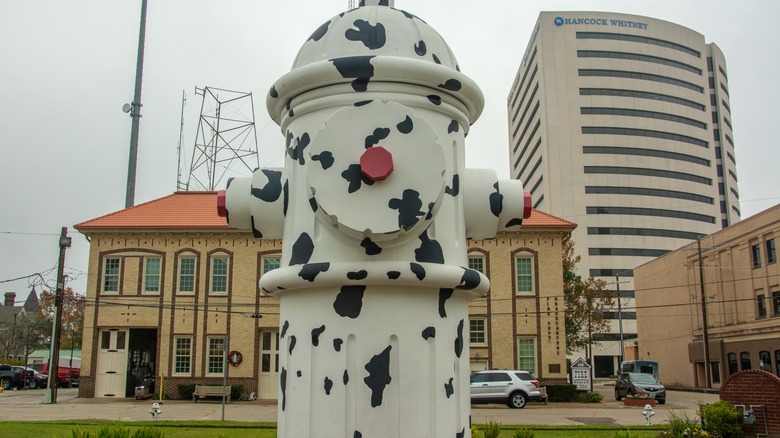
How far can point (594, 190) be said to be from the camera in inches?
3071

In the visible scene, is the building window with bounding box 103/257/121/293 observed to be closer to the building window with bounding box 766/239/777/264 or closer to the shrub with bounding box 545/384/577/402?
the shrub with bounding box 545/384/577/402

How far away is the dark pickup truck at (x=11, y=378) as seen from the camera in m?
38.6

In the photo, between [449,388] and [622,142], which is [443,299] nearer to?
[449,388]

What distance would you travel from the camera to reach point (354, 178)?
2.52 metres

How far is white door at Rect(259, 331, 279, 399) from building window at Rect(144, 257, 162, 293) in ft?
16.0

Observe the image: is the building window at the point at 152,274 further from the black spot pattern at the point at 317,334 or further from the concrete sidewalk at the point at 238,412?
the black spot pattern at the point at 317,334

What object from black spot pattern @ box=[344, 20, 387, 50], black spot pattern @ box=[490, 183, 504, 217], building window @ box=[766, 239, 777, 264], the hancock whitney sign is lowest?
black spot pattern @ box=[490, 183, 504, 217]

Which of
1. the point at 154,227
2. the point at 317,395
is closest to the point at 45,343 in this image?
the point at 154,227

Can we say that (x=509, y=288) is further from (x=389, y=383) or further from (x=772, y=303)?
(x=389, y=383)

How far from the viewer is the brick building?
94.6 feet

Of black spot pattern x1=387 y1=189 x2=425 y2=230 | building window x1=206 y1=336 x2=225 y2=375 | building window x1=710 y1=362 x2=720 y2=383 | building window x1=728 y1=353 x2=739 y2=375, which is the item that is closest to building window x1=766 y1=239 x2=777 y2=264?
building window x1=728 y1=353 x2=739 y2=375

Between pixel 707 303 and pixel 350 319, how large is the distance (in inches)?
1802

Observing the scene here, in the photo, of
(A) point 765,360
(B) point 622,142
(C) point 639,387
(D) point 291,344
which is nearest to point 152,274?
(C) point 639,387

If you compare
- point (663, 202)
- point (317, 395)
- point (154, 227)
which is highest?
point (663, 202)
